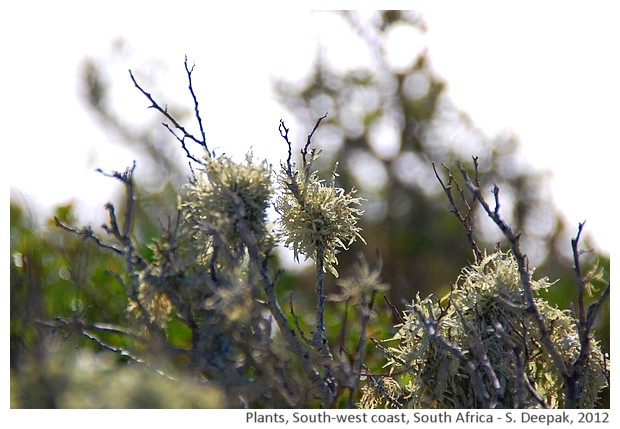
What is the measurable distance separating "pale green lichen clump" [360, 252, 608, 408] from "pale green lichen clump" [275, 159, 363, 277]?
23 centimetres

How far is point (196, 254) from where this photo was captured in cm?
131

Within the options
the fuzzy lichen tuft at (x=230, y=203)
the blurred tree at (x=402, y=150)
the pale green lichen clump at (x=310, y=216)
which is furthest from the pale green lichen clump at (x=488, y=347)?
the blurred tree at (x=402, y=150)

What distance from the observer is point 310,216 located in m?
1.47

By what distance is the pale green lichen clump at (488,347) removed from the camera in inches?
55.4

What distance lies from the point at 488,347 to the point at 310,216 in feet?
1.41

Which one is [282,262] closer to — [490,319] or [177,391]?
[490,319]

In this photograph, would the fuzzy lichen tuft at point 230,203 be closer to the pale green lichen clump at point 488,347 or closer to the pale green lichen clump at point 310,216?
the pale green lichen clump at point 310,216

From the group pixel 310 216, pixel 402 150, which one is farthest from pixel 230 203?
pixel 402 150

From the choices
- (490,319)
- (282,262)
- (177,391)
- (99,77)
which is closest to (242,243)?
(177,391)

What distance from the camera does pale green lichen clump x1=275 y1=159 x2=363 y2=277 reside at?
1463 millimetres

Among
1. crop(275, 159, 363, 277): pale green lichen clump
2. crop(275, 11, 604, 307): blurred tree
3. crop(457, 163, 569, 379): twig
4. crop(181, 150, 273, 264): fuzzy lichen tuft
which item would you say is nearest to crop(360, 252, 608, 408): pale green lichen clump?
crop(457, 163, 569, 379): twig

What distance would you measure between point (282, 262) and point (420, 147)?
4.87 metres

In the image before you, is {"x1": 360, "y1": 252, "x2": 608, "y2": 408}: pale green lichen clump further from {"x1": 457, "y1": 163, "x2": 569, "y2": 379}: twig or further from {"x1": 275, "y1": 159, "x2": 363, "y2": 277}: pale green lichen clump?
{"x1": 275, "y1": 159, "x2": 363, "y2": 277}: pale green lichen clump
